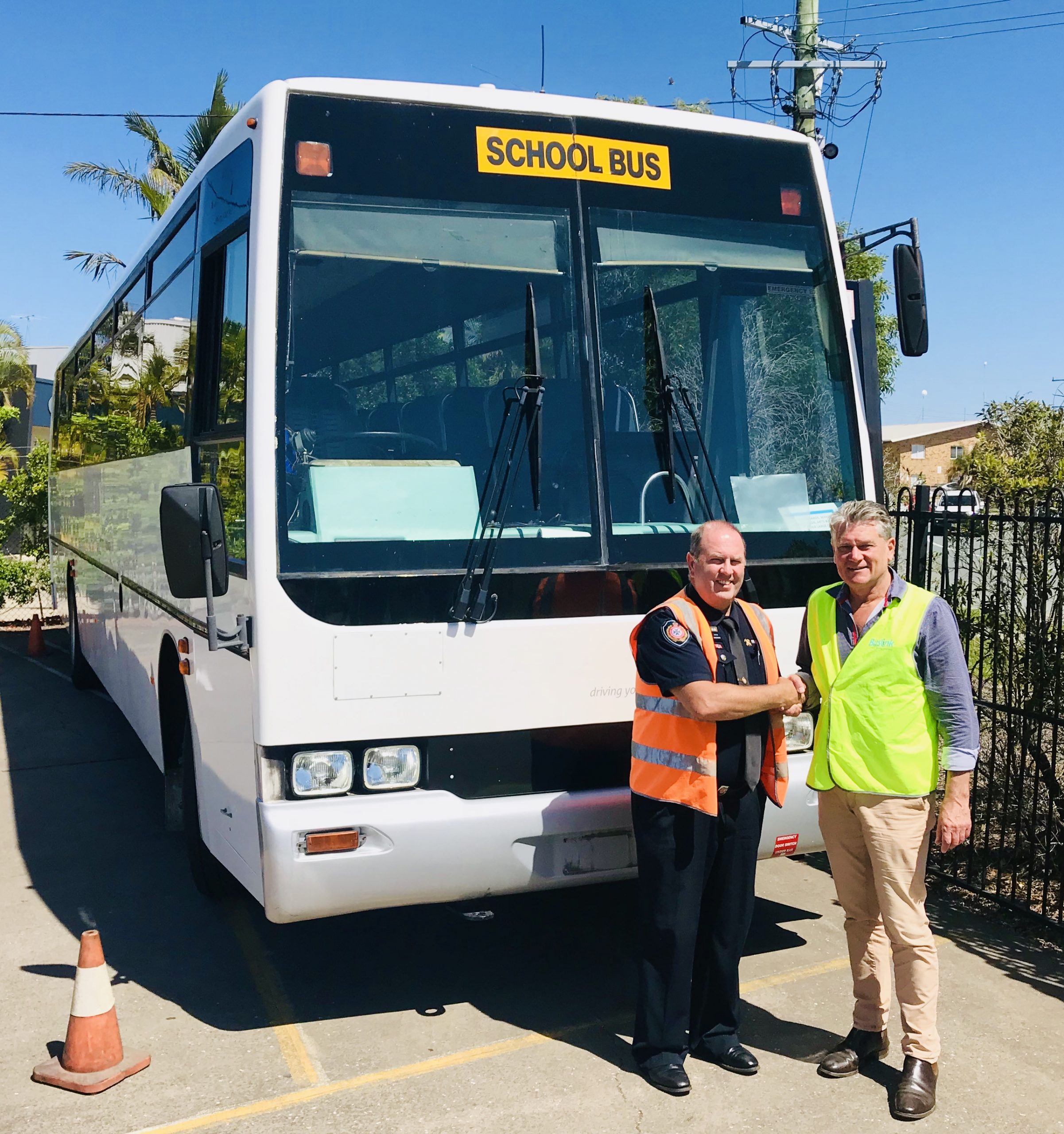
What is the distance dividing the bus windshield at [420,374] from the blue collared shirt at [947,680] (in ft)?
3.92

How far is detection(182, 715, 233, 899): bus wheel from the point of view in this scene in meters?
5.69

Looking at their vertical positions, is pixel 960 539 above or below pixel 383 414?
below

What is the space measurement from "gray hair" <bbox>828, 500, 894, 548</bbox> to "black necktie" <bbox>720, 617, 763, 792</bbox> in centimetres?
44

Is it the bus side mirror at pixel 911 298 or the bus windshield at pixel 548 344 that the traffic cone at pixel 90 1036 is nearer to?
the bus windshield at pixel 548 344

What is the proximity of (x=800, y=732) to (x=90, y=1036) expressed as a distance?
281 centimetres

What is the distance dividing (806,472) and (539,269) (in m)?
1.38

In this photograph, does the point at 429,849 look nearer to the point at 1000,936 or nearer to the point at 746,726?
the point at 746,726

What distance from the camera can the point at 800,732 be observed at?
4895 mm

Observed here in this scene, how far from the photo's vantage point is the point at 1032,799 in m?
5.83

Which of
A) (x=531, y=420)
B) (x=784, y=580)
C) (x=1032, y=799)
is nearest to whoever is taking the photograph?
(x=531, y=420)

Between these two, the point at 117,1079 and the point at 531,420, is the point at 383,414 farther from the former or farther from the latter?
the point at 117,1079

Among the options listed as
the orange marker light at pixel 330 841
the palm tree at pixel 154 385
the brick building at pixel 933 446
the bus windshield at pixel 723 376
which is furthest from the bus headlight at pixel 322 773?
the brick building at pixel 933 446

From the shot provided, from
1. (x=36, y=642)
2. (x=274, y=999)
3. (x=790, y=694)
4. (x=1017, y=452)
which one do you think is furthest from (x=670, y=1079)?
(x=36, y=642)

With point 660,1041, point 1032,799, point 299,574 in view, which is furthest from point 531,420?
point 1032,799
